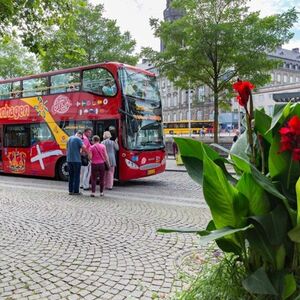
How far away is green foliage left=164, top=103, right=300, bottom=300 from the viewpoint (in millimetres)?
1701

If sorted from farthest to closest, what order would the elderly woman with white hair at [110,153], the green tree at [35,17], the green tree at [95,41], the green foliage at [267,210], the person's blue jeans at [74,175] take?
the green tree at [95,41] < the elderly woman with white hair at [110,153] < the person's blue jeans at [74,175] < the green tree at [35,17] < the green foliage at [267,210]

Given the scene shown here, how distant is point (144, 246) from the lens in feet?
16.5

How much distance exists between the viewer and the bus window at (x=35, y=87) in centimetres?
1378

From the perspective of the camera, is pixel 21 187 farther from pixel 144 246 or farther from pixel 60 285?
pixel 60 285

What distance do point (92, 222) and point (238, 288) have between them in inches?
188

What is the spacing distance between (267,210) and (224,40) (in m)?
16.8

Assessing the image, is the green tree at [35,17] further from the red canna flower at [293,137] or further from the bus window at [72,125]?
the red canna flower at [293,137]

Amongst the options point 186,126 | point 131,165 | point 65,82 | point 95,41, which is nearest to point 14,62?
point 95,41

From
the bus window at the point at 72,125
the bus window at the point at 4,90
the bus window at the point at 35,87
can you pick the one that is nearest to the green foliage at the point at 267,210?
the bus window at the point at 72,125

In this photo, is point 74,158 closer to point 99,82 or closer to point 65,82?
point 99,82

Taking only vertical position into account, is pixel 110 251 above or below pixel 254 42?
below

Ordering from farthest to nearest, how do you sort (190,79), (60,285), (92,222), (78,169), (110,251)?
(190,79), (78,169), (92,222), (110,251), (60,285)

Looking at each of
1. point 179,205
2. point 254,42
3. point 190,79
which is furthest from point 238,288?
point 190,79

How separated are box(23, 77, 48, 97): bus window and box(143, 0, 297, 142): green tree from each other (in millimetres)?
7556
